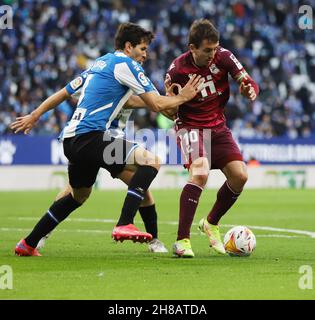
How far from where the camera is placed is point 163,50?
31359 millimetres

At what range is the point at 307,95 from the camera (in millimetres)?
32125

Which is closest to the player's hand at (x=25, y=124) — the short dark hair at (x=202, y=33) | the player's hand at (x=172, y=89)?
the player's hand at (x=172, y=89)

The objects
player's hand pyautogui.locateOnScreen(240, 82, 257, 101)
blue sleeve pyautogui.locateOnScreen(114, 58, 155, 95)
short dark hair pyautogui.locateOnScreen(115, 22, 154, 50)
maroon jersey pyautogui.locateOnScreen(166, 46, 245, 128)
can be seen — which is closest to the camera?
blue sleeve pyautogui.locateOnScreen(114, 58, 155, 95)

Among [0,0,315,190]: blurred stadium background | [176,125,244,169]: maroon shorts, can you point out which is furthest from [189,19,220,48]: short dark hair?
[0,0,315,190]: blurred stadium background

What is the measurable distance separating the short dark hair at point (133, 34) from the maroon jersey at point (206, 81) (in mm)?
707

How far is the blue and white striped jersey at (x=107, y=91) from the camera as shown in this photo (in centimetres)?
893

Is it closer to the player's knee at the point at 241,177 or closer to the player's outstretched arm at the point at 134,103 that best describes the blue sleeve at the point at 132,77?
the player's outstretched arm at the point at 134,103

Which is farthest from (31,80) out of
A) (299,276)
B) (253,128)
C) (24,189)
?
(299,276)

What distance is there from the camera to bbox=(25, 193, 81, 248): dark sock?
916cm

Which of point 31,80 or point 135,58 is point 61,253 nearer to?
point 135,58

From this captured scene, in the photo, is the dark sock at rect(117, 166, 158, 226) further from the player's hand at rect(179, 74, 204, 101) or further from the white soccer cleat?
the white soccer cleat

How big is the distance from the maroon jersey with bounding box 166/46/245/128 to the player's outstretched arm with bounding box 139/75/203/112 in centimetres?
52

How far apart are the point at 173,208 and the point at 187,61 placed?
333 inches

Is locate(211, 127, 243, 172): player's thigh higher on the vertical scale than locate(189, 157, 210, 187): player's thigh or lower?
higher
